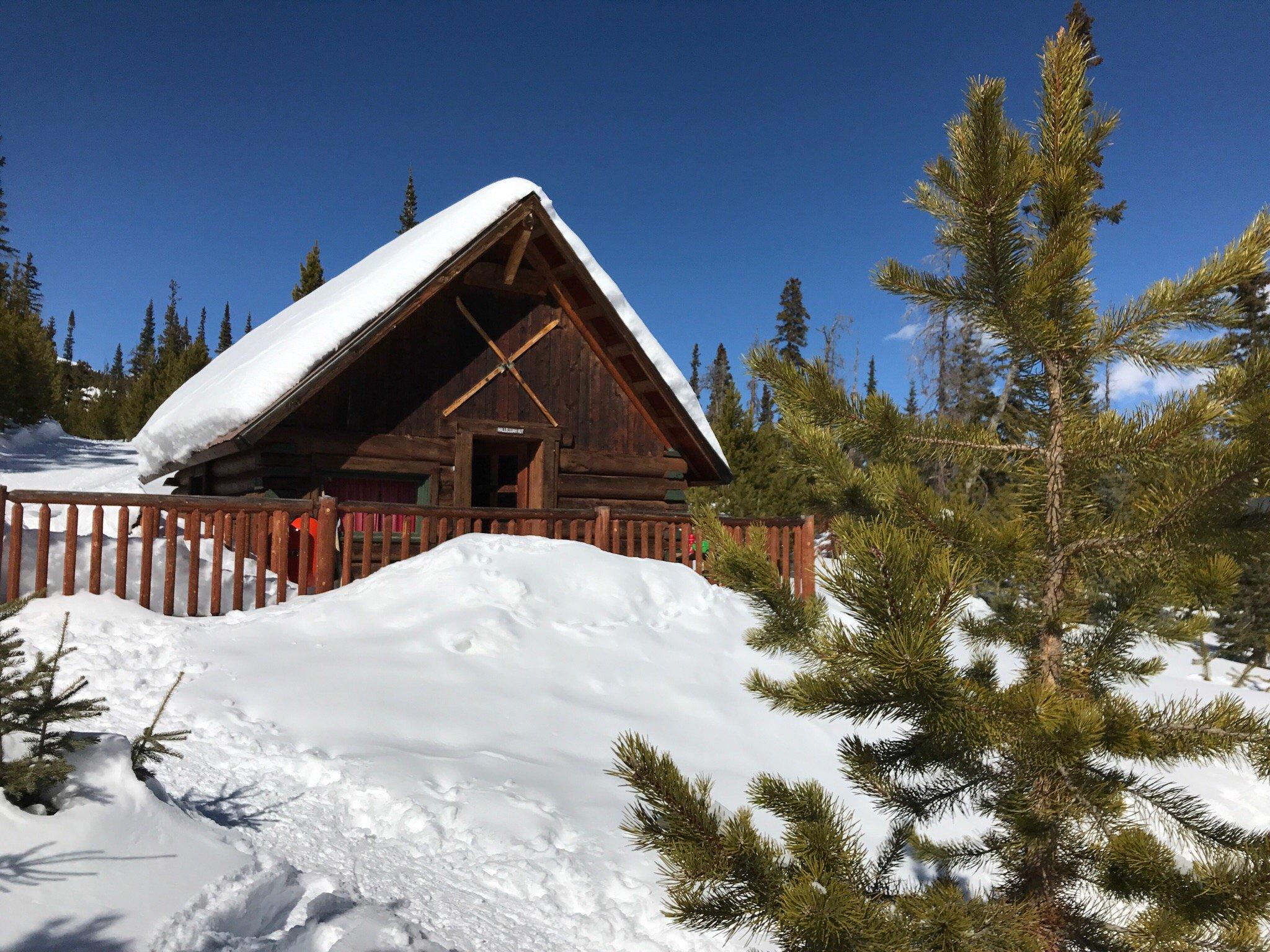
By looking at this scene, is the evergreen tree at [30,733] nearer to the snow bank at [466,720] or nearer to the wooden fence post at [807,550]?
the snow bank at [466,720]

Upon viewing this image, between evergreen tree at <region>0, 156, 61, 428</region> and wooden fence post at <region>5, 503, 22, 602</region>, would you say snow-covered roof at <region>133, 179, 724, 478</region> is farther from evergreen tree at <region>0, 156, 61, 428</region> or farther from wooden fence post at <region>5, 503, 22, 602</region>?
evergreen tree at <region>0, 156, 61, 428</region>

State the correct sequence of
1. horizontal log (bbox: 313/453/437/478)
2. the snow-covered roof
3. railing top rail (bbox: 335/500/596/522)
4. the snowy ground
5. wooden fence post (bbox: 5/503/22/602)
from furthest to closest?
horizontal log (bbox: 313/453/437/478) → the snow-covered roof → railing top rail (bbox: 335/500/596/522) → wooden fence post (bbox: 5/503/22/602) → the snowy ground

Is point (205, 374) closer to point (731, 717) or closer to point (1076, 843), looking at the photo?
point (731, 717)

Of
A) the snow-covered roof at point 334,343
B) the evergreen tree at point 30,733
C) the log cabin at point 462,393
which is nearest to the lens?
the evergreen tree at point 30,733

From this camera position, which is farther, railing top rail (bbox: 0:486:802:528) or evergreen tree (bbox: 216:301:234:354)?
evergreen tree (bbox: 216:301:234:354)

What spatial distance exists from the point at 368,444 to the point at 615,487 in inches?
154

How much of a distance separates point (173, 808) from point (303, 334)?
26.0 ft

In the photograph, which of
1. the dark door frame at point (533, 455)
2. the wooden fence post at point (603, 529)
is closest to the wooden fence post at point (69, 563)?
the dark door frame at point (533, 455)

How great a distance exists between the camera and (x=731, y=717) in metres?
6.39

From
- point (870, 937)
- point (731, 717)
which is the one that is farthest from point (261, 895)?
point (731, 717)

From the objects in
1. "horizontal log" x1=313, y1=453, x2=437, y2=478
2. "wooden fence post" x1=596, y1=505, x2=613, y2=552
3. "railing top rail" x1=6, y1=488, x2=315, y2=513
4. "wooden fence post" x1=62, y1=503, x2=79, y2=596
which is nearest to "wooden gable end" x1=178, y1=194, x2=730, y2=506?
"horizontal log" x1=313, y1=453, x2=437, y2=478

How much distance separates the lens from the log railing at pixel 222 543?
6.76 m

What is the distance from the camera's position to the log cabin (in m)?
9.79

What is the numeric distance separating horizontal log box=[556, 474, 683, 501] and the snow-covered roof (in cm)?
107
